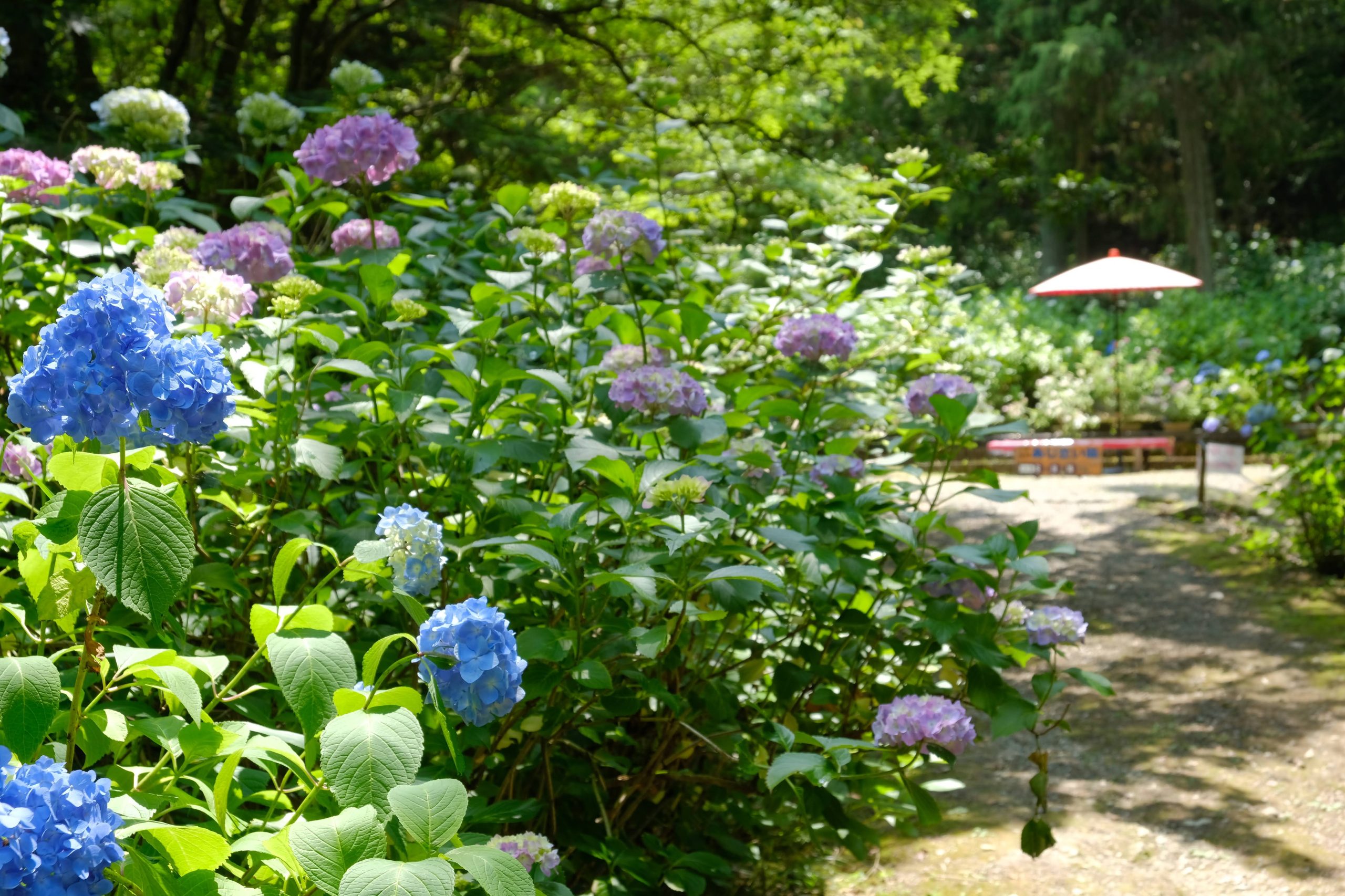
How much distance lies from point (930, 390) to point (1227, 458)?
490 cm

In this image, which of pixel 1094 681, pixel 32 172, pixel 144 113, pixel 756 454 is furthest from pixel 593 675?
pixel 144 113

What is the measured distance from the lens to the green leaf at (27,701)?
891 mm

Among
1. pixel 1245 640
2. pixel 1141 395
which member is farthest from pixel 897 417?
pixel 1141 395

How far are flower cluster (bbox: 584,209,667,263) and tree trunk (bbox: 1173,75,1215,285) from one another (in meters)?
18.2

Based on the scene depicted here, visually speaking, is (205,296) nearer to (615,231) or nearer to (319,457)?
(319,457)

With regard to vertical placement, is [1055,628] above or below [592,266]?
below

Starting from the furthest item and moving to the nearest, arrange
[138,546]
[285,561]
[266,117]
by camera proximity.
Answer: [266,117]
[285,561]
[138,546]

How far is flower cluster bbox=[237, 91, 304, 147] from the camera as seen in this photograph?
2559 millimetres

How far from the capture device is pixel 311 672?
3.34 feet

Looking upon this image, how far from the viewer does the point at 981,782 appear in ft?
11.2

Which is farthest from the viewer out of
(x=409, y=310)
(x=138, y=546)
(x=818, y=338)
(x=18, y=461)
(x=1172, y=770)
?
(x=1172, y=770)

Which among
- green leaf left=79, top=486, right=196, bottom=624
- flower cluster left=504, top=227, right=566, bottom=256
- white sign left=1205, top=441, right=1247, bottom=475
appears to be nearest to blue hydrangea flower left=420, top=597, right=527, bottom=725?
green leaf left=79, top=486, right=196, bottom=624

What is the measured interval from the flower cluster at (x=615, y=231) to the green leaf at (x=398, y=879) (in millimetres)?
1431

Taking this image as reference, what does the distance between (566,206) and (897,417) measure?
1302 mm
